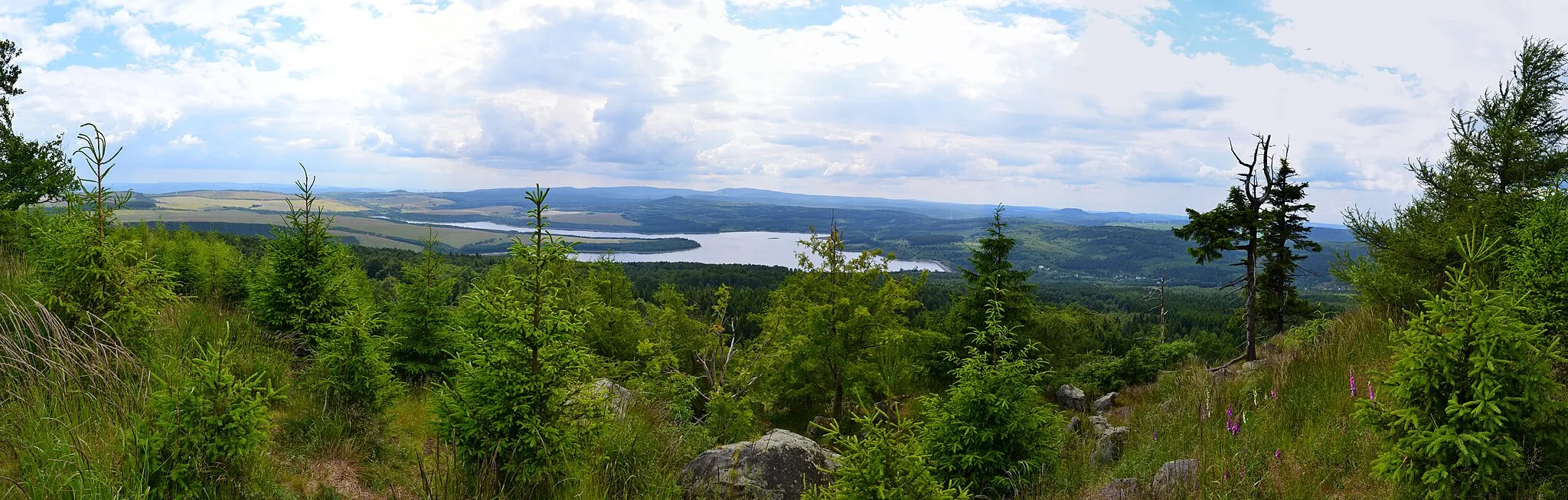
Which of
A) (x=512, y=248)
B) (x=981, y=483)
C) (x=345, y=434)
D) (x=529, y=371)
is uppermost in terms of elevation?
(x=512, y=248)

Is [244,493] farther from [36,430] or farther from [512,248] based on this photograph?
[512,248]

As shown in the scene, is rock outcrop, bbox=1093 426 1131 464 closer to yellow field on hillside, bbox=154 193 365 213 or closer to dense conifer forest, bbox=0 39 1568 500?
dense conifer forest, bbox=0 39 1568 500

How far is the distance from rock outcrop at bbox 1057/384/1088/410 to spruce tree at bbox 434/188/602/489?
61.4 feet

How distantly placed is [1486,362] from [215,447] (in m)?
7.20

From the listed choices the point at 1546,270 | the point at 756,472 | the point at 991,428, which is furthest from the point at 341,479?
the point at 1546,270

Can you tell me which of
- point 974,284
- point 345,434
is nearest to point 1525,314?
point 345,434

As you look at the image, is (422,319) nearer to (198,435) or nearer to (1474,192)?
(198,435)

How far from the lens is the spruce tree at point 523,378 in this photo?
15.6ft

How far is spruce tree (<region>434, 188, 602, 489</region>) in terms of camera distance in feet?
15.6

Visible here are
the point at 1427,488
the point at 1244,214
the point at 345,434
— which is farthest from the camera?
the point at 1244,214

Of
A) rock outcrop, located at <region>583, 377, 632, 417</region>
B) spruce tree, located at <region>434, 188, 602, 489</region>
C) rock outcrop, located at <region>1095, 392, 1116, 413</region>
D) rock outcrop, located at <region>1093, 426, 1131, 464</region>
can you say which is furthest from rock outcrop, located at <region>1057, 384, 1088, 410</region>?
spruce tree, located at <region>434, 188, 602, 489</region>

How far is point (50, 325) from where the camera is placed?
4953 millimetres

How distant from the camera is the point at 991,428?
6.59 m

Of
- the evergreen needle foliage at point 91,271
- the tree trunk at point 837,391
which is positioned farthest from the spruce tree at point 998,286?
the evergreen needle foliage at point 91,271
